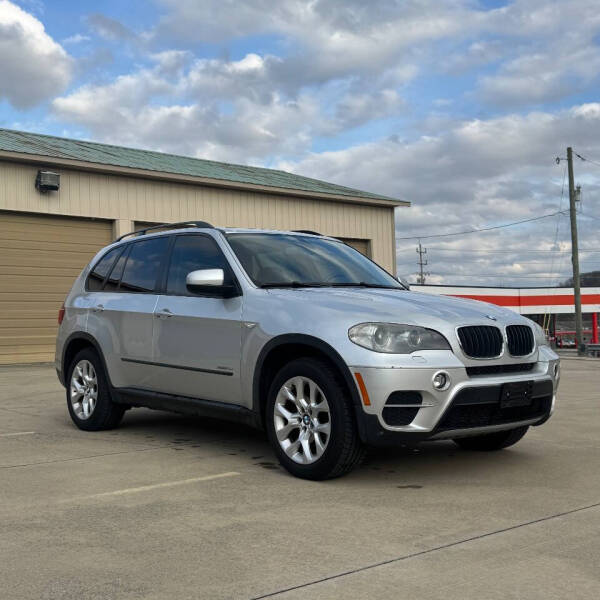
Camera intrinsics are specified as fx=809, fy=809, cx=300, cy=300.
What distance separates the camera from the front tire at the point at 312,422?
498 centimetres

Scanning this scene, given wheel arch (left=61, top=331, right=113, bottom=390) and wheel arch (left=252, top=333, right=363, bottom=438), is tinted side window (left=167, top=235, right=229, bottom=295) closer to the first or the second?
wheel arch (left=252, top=333, right=363, bottom=438)

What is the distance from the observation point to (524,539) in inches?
152

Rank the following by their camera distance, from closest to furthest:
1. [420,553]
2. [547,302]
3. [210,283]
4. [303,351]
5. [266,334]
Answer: [420,553], [303,351], [266,334], [210,283], [547,302]

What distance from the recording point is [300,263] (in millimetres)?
6297

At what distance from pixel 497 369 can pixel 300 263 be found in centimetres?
181

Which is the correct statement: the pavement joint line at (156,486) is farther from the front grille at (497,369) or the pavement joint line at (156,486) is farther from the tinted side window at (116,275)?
the tinted side window at (116,275)

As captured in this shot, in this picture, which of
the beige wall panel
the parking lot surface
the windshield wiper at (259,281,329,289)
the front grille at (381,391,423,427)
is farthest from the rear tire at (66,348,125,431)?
the beige wall panel

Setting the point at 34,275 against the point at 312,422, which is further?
the point at 34,275

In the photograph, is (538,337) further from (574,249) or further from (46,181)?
(574,249)

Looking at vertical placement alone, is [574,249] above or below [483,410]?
above

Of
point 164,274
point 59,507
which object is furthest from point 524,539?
point 164,274

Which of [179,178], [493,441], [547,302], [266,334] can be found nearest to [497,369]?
[493,441]

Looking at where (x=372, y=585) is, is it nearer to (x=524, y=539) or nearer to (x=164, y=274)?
(x=524, y=539)

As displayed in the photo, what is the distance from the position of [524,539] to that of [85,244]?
1476 cm
